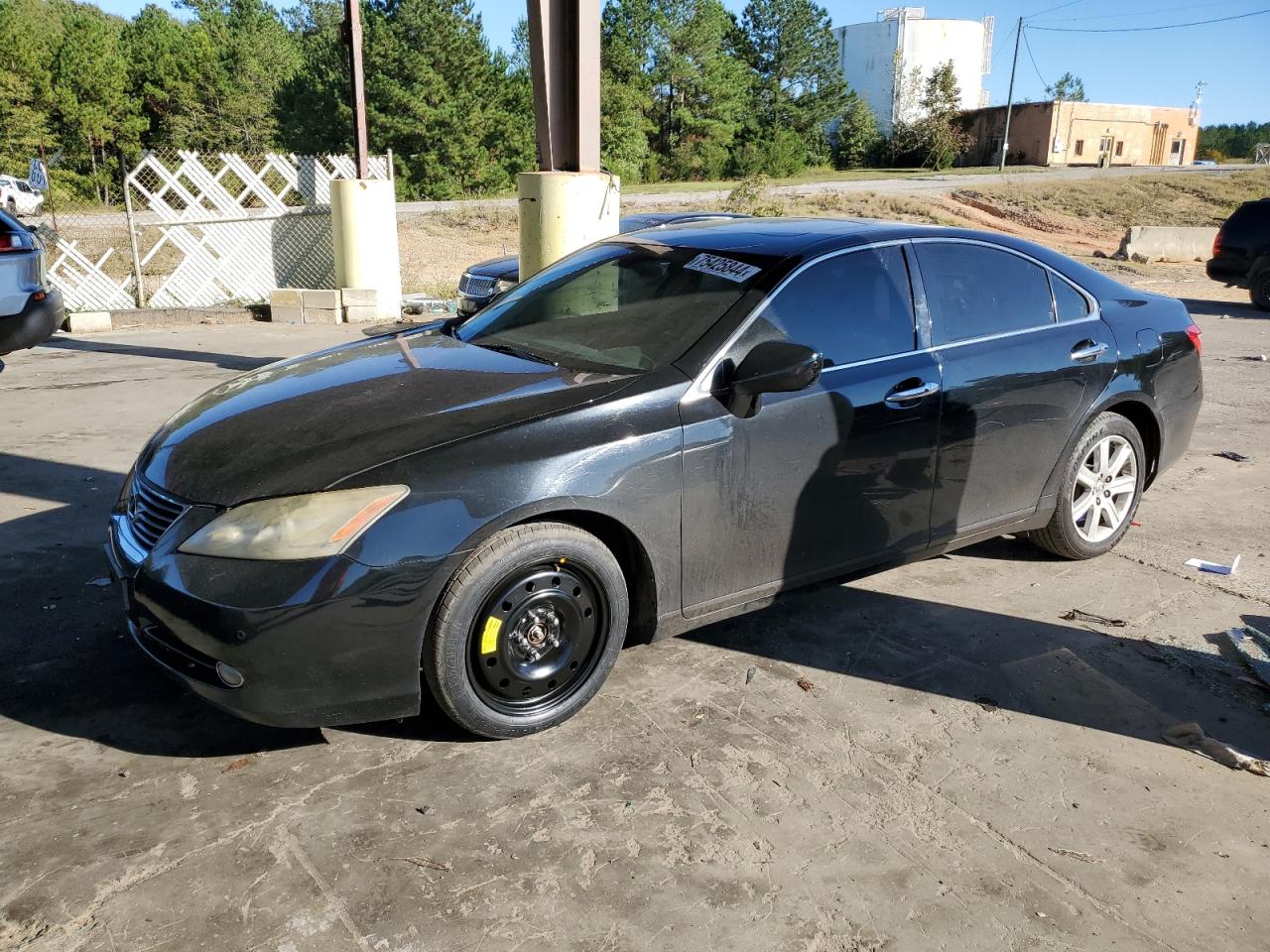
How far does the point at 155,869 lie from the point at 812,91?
68636 mm

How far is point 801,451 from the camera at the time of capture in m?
3.73

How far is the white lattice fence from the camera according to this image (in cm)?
1390

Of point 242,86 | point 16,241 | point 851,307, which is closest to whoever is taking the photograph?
point 851,307

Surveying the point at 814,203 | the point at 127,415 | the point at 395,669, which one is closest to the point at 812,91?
the point at 814,203

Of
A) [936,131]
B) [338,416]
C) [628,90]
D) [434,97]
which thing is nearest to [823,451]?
[338,416]

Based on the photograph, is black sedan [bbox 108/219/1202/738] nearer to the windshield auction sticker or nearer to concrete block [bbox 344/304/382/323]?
the windshield auction sticker

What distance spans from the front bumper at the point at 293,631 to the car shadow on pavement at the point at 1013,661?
60.5 inches

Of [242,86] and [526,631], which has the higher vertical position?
[242,86]

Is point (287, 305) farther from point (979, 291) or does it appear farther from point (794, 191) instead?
A: point (794, 191)

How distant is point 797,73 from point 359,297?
58.4 meters

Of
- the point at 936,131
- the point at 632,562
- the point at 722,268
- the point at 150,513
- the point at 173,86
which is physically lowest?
the point at 632,562

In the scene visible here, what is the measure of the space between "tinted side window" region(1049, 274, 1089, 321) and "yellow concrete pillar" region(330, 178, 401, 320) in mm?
10372

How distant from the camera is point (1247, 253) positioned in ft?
50.4

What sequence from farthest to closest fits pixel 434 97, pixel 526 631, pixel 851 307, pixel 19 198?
pixel 434 97, pixel 19 198, pixel 851 307, pixel 526 631
